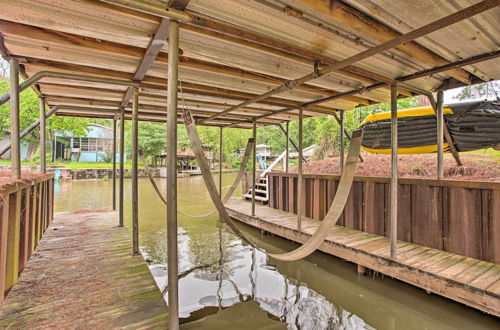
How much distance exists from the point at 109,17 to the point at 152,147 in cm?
1905

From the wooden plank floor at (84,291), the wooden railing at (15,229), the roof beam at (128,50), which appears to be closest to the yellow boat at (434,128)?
the roof beam at (128,50)

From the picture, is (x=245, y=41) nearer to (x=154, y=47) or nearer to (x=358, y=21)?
(x=154, y=47)

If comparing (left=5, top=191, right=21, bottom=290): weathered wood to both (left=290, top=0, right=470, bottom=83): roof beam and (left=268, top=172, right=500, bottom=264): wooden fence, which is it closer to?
(left=290, top=0, right=470, bottom=83): roof beam

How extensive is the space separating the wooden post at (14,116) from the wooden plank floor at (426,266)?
3.42 meters

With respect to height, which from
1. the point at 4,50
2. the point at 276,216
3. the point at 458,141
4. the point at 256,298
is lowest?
the point at 256,298

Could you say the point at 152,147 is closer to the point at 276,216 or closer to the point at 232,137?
the point at 232,137

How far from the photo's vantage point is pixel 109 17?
1.50 meters

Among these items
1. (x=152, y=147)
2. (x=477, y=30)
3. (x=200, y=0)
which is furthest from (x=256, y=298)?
(x=152, y=147)

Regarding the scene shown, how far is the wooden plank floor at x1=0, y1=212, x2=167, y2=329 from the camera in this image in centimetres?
154

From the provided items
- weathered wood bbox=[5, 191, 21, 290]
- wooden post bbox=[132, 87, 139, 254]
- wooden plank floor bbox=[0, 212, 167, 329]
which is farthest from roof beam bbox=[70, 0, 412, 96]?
wooden plank floor bbox=[0, 212, 167, 329]

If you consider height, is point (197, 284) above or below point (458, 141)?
below

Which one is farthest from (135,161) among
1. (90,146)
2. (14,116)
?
(90,146)

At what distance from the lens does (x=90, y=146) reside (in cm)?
2495

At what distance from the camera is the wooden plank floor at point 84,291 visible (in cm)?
154
